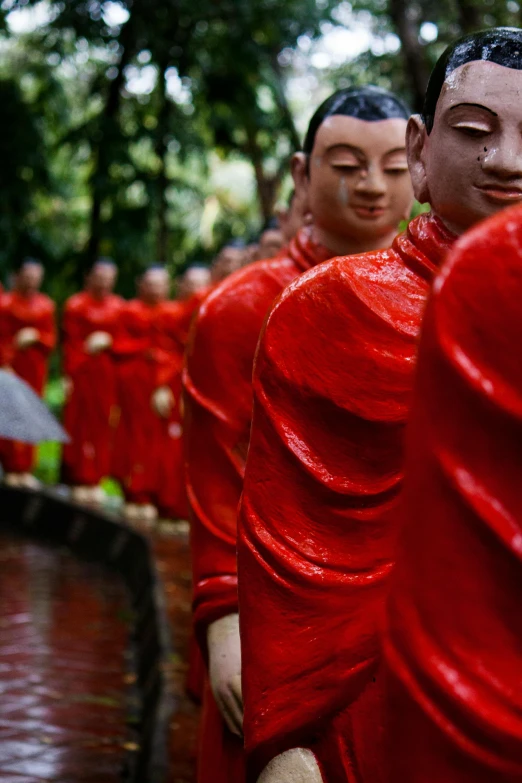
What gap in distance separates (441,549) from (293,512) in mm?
587

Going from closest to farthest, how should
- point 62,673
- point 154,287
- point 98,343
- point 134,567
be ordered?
point 62,673
point 134,567
point 154,287
point 98,343

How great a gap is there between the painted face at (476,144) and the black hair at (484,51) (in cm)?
1

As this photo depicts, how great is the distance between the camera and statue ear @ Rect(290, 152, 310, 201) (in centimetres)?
293

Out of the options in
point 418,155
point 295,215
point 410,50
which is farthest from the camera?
point 410,50

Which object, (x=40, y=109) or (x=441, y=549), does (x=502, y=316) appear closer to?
(x=441, y=549)

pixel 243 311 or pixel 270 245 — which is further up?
pixel 243 311

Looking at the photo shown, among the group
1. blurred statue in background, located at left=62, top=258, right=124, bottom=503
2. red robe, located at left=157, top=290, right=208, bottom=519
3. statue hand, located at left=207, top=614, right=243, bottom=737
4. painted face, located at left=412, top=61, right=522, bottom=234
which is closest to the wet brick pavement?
red robe, located at left=157, top=290, right=208, bottom=519

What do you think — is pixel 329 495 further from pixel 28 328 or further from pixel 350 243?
pixel 28 328

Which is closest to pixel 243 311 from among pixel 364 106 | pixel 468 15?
pixel 364 106

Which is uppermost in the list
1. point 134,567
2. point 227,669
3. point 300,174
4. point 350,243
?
point 300,174

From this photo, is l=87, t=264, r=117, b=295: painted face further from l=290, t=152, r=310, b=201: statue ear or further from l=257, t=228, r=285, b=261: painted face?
l=290, t=152, r=310, b=201: statue ear

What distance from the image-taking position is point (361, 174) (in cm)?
260

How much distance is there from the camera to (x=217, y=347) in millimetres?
2748

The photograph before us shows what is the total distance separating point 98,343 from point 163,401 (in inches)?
66.2
